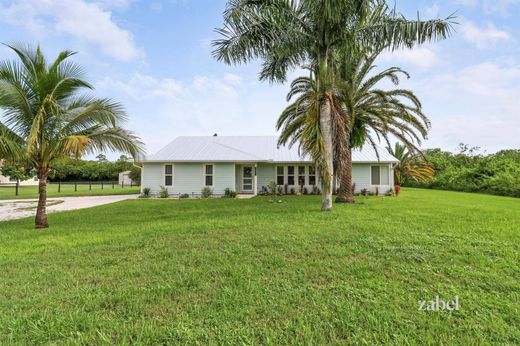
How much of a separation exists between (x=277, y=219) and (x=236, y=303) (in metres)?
5.09

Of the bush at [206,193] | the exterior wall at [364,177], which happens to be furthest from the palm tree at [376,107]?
the bush at [206,193]

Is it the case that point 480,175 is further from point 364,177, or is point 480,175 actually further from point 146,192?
point 146,192

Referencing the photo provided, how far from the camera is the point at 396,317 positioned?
2.79 m

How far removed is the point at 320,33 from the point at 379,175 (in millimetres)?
12169

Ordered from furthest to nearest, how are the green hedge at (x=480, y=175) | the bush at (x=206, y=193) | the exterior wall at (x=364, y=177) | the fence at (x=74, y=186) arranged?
the fence at (x=74, y=186) → the green hedge at (x=480, y=175) → the exterior wall at (x=364, y=177) → the bush at (x=206, y=193)

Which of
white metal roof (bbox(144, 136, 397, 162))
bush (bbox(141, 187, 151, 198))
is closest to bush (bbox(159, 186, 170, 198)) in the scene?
bush (bbox(141, 187, 151, 198))

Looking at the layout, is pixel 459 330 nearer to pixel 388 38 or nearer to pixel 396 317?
pixel 396 317

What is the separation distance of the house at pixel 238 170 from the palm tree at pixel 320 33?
25.7 ft

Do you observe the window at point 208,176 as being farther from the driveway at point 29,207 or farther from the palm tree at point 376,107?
the palm tree at point 376,107

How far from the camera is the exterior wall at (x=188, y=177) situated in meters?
17.9

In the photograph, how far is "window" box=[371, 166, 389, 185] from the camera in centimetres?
1839

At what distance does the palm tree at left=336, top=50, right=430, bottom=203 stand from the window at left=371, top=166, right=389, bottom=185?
241 inches

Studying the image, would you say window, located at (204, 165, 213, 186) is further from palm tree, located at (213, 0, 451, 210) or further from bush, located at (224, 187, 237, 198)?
palm tree, located at (213, 0, 451, 210)

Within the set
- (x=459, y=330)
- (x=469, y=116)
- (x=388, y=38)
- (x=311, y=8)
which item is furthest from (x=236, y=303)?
(x=469, y=116)
